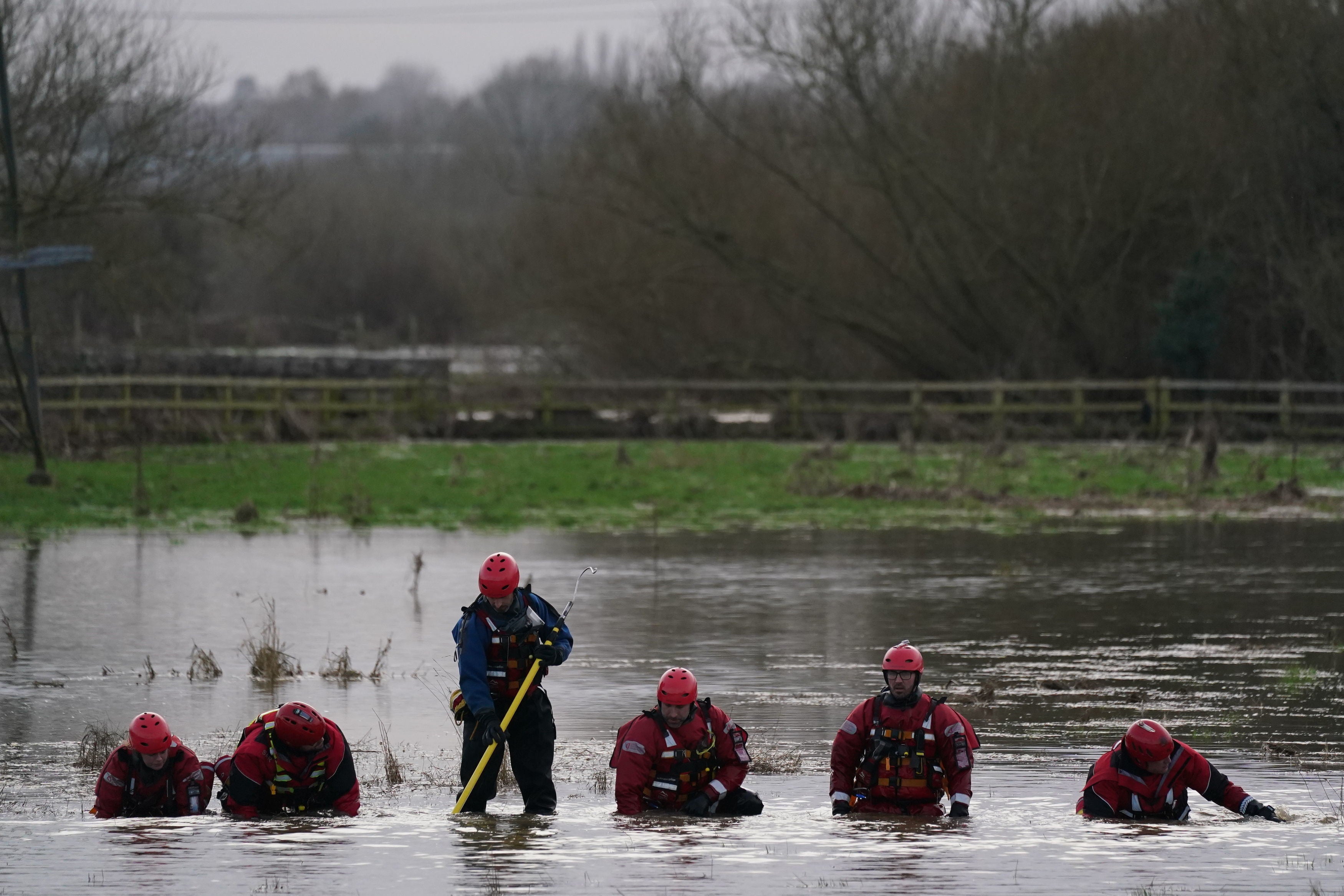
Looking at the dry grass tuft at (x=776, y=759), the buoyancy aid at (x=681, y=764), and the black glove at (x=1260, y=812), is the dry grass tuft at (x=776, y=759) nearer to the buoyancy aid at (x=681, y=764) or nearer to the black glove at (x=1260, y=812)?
the buoyancy aid at (x=681, y=764)

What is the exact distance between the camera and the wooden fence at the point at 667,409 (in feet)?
117

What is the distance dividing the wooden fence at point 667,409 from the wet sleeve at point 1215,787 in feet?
87.2

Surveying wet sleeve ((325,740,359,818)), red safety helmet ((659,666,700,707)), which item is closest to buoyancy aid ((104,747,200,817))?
wet sleeve ((325,740,359,818))

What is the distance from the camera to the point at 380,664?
42.6 ft

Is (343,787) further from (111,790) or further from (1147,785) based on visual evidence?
(1147,785)

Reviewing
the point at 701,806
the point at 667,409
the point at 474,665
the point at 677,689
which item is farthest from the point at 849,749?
the point at 667,409

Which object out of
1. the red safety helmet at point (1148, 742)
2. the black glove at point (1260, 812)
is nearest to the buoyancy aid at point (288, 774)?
the red safety helmet at point (1148, 742)

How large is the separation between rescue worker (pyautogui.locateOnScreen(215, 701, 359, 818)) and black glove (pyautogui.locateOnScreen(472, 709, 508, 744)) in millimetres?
731

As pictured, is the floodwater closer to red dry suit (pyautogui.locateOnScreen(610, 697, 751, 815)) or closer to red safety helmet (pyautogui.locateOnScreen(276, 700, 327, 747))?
red dry suit (pyautogui.locateOnScreen(610, 697, 751, 815))

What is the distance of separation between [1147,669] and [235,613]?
26.6 feet

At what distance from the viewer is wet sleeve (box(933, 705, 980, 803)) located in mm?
8828

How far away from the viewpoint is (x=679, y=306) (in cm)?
4519

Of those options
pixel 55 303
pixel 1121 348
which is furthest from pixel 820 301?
pixel 55 303

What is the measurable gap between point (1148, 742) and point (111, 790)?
5.26 m
